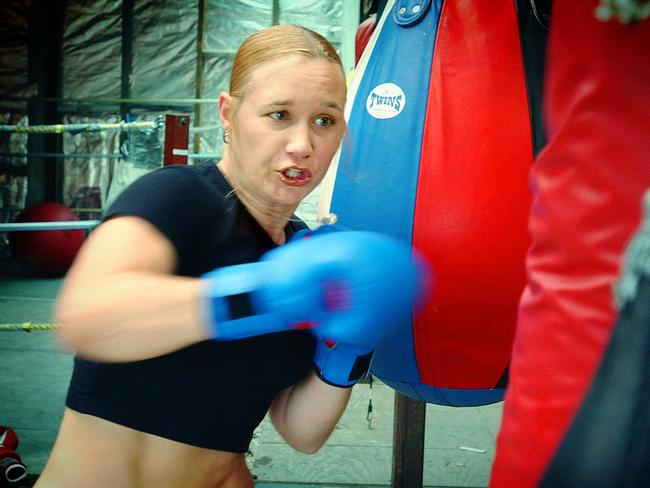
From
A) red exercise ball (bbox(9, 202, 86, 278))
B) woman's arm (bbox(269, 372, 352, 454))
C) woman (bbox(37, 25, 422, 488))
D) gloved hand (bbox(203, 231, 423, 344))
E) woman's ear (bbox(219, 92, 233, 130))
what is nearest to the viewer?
gloved hand (bbox(203, 231, 423, 344))

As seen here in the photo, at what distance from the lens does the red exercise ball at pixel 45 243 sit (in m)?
5.60

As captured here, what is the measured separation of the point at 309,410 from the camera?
1.16 m

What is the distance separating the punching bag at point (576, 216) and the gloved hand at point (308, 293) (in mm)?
150

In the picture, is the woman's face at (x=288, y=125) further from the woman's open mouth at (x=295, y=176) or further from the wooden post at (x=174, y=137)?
the wooden post at (x=174, y=137)

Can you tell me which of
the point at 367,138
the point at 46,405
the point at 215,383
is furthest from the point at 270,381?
the point at 46,405

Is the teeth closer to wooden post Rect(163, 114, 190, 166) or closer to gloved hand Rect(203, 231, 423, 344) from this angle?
gloved hand Rect(203, 231, 423, 344)

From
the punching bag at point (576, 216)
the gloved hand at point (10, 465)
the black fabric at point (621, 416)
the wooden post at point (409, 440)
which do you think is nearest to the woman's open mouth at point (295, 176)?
the punching bag at point (576, 216)

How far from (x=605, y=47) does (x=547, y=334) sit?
0.24 meters

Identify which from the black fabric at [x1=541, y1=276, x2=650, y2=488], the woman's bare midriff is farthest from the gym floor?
the black fabric at [x1=541, y1=276, x2=650, y2=488]

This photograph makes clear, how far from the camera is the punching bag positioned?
511 millimetres

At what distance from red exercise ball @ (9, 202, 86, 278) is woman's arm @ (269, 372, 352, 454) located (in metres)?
4.91

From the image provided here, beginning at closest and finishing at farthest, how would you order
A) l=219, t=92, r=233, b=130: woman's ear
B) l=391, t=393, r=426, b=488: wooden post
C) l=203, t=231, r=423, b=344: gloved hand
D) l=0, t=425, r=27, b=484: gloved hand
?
l=203, t=231, r=423, b=344: gloved hand → l=219, t=92, r=233, b=130: woman's ear → l=391, t=393, r=426, b=488: wooden post → l=0, t=425, r=27, b=484: gloved hand

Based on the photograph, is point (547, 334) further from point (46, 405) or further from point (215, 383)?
point (46, 405)

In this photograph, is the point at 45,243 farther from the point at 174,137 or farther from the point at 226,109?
the point at 226,109
